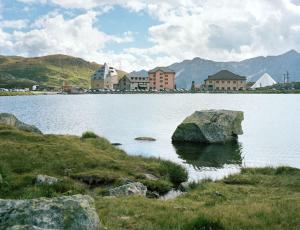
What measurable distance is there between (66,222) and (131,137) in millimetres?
60191

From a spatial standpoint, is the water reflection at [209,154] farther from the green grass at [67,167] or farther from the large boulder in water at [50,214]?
the large boulder in water at [50,214]

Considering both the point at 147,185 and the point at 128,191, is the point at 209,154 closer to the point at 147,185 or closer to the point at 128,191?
the point at 147,185

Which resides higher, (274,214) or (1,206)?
(1,206)

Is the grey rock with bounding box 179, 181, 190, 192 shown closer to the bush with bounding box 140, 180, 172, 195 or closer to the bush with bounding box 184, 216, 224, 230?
the bush with bounding box 140, 180, 172, 195

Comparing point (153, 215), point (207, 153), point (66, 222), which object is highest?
point (66, 222)

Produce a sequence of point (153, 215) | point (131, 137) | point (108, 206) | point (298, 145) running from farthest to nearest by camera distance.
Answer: point (131, 137)
point (298, 145)
point (108, 206)
point (153, 215)

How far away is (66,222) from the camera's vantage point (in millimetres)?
12133

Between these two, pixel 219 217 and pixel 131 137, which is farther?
pixel 131 137

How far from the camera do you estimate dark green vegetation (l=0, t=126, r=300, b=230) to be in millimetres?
15375

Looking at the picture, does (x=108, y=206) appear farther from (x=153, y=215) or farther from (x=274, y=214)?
(x=274, y=214)

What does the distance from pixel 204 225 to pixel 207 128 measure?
52.2m

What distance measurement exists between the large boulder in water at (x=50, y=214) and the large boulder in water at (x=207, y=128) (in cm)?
5279

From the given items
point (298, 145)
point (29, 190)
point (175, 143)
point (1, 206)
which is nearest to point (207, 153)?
point (175, 143)

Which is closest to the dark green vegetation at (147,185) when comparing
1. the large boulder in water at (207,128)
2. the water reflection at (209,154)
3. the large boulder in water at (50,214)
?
the large boulder in water at (50,214)
